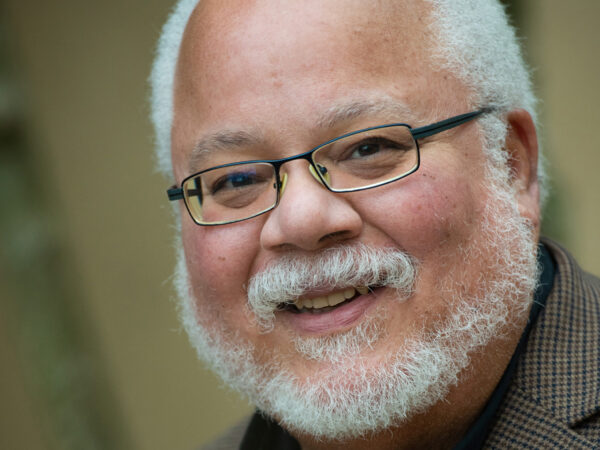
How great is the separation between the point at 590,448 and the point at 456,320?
1.55ft

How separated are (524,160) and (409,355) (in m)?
0.77

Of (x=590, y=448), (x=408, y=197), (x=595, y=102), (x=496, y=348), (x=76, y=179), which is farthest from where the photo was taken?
(x=76, y=179)

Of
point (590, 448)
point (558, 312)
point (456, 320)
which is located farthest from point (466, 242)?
point (590, 448)

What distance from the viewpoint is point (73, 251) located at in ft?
18.9

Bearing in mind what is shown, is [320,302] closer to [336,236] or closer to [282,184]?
[336,236]

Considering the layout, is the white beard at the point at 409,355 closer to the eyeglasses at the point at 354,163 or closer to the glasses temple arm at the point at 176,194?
the eyeglasses at the point at 354,163

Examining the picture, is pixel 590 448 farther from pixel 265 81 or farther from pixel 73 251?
pixel 73 251

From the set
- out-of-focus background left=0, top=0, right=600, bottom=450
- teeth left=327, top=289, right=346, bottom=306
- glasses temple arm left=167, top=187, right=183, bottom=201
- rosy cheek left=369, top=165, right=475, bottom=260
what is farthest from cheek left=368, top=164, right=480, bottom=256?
out-of-focus background left=0, top=0, right=600, bottom=450

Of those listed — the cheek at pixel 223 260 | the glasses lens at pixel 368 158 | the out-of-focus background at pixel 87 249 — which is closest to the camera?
the glasses lens at pixel 368 158

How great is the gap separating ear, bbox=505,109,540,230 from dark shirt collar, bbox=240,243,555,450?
0.18 meters

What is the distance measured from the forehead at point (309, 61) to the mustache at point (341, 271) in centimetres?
37

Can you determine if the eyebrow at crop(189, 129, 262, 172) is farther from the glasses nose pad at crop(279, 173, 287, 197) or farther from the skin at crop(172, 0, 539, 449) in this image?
the glasses nose pad at crop(279, 173, 287, 197)

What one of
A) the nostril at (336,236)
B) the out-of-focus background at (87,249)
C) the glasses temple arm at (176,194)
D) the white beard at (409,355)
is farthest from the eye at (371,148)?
the out-of-focus background at (87,249)

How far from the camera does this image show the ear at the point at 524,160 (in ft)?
7.55
